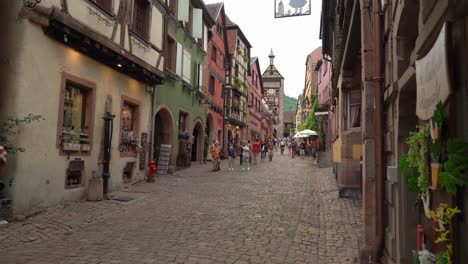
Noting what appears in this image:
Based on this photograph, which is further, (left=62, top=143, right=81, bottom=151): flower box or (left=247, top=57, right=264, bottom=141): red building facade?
(left=247, top=57, right=264, bottom=141): red building facade

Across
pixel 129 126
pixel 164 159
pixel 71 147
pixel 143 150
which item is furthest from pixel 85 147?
pixel 164 159

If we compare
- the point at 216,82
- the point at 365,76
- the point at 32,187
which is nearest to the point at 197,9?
the point at 216,82

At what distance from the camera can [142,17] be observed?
12.2 m

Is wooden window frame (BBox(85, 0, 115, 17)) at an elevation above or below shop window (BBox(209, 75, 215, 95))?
below

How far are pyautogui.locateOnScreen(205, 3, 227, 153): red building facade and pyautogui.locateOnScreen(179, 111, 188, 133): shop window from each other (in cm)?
452

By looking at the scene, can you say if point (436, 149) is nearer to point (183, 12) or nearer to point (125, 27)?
point (125, 27)

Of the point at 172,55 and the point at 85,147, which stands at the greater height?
the point at 172,55

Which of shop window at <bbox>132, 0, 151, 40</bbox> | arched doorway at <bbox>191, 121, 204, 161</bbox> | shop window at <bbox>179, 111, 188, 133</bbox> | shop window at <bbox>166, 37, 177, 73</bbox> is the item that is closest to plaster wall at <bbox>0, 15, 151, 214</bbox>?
shop window at <bbox>132, 0, 151, 40</bbox>

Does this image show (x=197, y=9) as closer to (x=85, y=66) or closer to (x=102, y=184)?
(x=85, y=66)

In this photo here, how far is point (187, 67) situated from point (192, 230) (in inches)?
491

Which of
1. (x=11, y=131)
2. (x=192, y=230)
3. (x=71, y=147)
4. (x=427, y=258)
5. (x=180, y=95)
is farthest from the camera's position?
(x=180, y=95)

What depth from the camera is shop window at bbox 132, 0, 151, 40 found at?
1191 cm

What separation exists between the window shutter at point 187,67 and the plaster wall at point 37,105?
8.20 meters

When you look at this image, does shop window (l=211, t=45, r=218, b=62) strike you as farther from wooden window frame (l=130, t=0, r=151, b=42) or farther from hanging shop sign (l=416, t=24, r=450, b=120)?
hanging shop sign (l=416, t=24, r=450, b=120)
